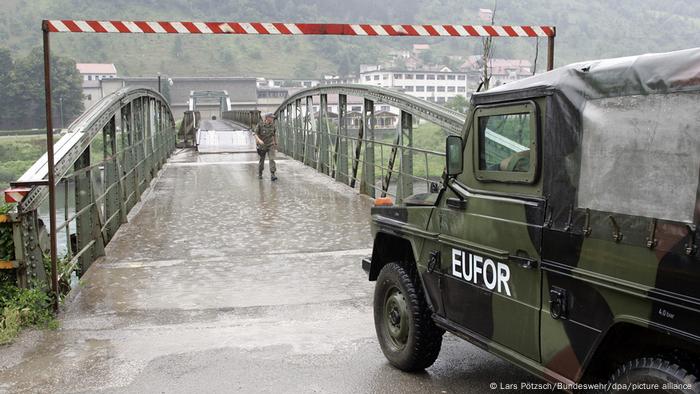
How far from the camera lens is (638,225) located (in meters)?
2.77

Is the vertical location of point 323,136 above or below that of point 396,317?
above

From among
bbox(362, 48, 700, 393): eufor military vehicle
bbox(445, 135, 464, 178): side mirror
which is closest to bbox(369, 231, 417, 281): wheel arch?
bbox(362, 48, 700, 393): eufor military vehicle

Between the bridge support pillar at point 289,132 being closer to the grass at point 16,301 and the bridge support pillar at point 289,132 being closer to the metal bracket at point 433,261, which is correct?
the grass at point 16,301

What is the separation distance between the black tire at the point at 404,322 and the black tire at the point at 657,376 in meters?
1.66

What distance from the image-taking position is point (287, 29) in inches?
251

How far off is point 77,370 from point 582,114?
141 inches

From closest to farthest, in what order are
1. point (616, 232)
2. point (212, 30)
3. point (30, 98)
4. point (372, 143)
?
point (616, 232), point (212, 30), point (372, 143), point (30, 98)

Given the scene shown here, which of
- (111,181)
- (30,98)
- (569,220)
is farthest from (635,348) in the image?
(30,98)

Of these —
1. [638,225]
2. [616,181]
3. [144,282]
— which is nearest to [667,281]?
[638,225]

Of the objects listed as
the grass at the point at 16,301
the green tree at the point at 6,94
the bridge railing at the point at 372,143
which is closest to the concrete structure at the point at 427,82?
the green tree at the point at 6,94

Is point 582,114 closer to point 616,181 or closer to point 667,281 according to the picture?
point 616,181

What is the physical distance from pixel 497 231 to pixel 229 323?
2.98 meters

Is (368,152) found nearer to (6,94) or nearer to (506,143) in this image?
(506,143)

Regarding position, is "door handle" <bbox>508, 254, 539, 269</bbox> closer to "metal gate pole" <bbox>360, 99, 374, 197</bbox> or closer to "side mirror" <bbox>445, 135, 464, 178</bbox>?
"side mirror" <bbox>445, 135, 464, 178</bbox>
